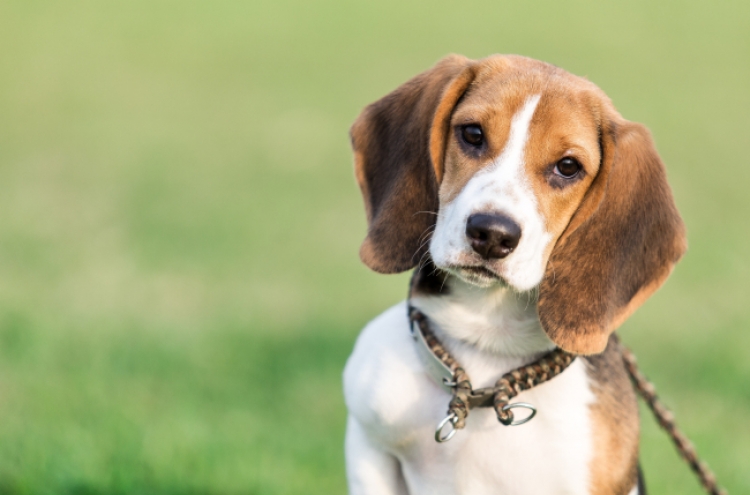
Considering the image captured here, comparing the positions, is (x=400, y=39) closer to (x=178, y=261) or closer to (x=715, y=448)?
(x=178, y=261)

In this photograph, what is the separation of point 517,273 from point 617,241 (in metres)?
0.56

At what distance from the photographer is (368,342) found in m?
4.37

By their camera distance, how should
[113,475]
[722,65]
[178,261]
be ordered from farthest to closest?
[722,65] → [178,261] → [113,475]

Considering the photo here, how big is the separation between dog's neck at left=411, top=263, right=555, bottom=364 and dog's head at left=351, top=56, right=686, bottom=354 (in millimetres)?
140

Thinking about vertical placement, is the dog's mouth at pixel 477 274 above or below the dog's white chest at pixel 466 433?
above

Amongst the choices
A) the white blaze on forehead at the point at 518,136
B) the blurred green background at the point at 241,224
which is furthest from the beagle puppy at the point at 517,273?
the blurred green background at the point at 241,224

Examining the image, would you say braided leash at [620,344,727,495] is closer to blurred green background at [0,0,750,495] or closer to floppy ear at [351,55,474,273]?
floppy ear at [351,55,474,273]

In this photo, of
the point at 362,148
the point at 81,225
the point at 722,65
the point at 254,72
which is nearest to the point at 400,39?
the point at 254,72

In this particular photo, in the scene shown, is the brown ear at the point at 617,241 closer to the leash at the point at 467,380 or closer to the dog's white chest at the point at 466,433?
the leash at the point at 467,380

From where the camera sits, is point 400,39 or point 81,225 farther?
point 400,39

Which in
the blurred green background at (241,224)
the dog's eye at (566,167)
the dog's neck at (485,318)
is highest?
the dog's eye at (566,167)

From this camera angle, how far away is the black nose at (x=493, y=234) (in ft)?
12.0

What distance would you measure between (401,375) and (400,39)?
20.9m

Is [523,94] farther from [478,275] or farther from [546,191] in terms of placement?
[478,275]
